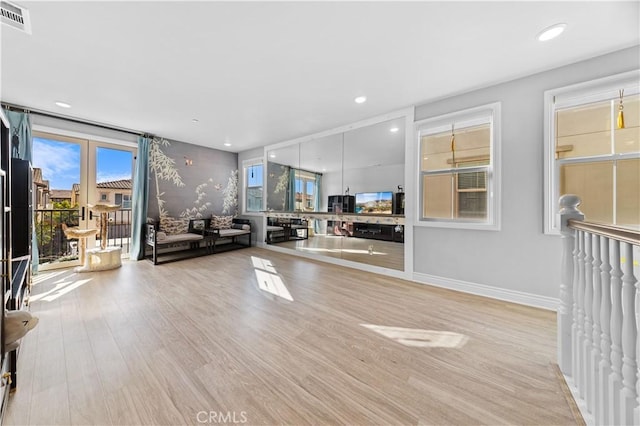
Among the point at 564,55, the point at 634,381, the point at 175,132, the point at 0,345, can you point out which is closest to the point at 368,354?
the point at 634,381

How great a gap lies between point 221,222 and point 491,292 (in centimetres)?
546

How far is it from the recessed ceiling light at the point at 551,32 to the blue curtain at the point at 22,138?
6.25m

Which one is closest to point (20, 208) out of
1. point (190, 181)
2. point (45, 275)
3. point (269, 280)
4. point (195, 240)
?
point (45, 275)

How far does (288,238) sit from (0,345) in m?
4.30

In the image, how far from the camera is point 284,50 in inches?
84.6

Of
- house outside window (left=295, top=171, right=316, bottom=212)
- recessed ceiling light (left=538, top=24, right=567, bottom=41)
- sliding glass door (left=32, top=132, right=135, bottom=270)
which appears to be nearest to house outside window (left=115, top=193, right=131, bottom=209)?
sliding glass door (left=32, top=132, right=135, bottom=270)

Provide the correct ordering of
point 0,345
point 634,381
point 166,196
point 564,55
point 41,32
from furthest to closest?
point 166,196
point 564,55
point 41,32
point 0,345
point 634,381

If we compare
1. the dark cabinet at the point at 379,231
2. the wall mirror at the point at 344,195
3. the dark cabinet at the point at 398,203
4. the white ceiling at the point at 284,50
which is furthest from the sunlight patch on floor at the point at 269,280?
the white ceiling at the point at 284,50

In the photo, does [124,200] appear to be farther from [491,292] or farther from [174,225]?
[491,292]

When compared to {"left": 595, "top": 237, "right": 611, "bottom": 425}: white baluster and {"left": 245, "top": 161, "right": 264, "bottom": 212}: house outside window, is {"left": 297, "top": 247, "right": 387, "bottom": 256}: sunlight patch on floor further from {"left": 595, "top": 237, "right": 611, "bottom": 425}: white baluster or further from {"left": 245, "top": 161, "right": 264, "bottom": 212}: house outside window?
{"left": 595, "top": 237, "right": 611, "bottom": 425}: white baluster

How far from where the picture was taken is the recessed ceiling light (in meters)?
1.86

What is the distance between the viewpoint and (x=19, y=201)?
230 cm

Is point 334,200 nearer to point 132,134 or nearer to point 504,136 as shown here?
point 504,136

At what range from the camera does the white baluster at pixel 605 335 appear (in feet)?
3.29
